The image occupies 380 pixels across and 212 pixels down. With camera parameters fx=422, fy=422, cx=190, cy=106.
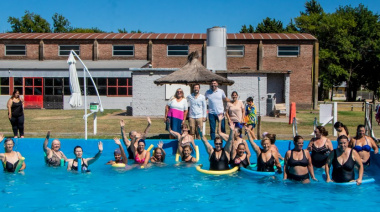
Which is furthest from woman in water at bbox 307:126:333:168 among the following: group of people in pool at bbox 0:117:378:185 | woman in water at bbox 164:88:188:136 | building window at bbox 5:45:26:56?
building window at bbox 5:45:26:56

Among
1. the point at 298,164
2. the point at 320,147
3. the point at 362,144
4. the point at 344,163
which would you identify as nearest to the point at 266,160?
the point at 298,164

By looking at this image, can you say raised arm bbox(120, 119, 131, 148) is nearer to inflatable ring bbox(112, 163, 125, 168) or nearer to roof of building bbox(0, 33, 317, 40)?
inflatable ring bbox(112, 163, 125, 168)

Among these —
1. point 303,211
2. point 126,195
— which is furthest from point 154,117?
point 303,211

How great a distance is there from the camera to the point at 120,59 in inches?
1359

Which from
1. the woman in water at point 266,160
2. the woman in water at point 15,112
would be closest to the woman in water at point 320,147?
the woman in water at point 266,160

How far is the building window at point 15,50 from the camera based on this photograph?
3488cm

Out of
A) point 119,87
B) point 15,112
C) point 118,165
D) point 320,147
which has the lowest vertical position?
point 118,165

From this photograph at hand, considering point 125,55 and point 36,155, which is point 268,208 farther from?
point 125,55

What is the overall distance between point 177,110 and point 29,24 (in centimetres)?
5894

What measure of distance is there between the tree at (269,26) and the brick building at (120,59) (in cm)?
2283

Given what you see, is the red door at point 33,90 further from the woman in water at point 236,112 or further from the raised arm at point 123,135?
the woman in water at point 236,112

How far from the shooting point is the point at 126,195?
8781 millimetres

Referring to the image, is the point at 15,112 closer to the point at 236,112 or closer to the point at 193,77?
the point at 193,77

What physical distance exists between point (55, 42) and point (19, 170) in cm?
2597
